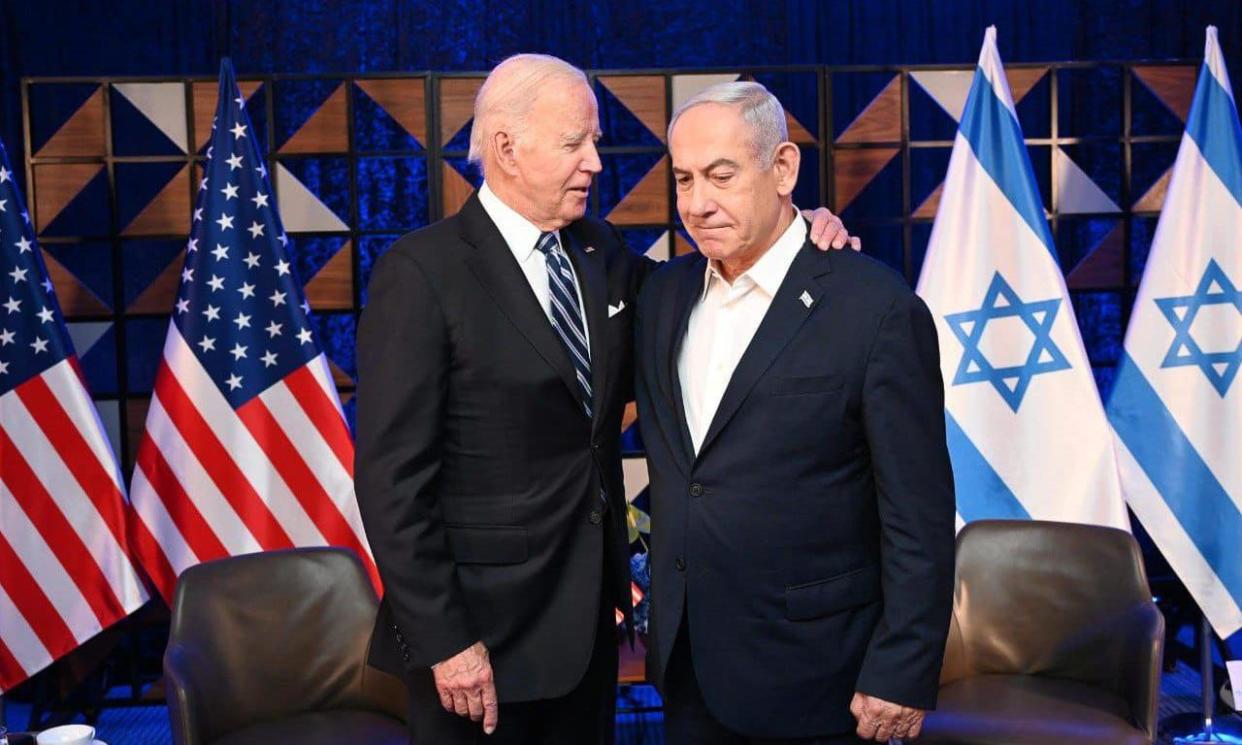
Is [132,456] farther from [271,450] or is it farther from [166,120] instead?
[166,120]

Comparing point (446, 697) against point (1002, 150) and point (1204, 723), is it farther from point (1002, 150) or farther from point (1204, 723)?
point (1204, 723)

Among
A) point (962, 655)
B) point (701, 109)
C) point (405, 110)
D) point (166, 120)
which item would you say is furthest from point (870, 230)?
point (701, 109)

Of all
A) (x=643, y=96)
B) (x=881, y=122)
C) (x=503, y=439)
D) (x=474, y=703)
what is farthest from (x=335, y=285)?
(x=474, y=703)

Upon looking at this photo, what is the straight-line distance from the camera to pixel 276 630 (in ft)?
11.4

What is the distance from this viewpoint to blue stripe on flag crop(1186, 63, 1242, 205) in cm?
430

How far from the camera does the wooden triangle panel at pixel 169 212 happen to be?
474 centimetres

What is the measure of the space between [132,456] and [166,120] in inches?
48.5

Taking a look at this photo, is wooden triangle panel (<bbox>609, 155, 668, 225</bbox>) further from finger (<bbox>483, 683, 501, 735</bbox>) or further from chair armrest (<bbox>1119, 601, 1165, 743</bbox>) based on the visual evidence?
finger (<bbox>483, 683, 501, 735</bbox>)

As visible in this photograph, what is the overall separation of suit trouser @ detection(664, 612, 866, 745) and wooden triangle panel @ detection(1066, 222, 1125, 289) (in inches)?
131

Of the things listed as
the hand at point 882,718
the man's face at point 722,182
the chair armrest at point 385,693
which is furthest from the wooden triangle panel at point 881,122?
the hand at point 882,718

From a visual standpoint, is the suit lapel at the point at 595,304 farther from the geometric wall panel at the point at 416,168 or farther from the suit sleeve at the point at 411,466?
the geometric wall panel at the point at 416,168

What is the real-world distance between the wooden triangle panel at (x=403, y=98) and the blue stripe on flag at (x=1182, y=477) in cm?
258

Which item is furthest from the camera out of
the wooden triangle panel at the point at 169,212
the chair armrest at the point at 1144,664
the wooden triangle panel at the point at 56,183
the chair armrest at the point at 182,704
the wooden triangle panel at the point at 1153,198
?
the wooden triangle panel at the point at 1153,198

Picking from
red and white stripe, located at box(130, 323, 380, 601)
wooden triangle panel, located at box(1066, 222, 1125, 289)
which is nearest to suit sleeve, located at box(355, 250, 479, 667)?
red and white stripe, located at box(130, 323, 380, 601)
